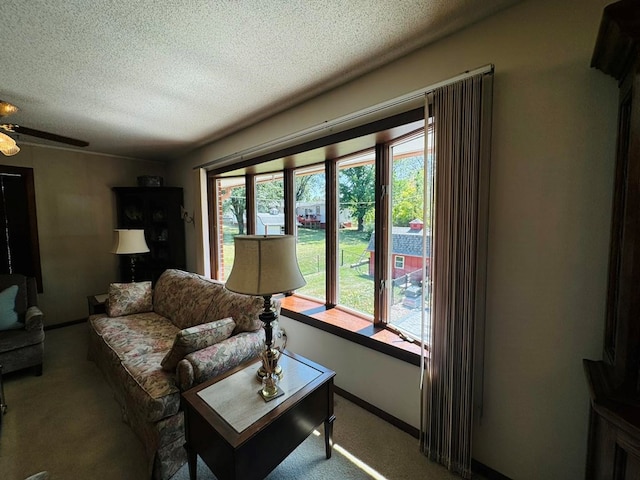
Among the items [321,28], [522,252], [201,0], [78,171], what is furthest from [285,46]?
[78,171]

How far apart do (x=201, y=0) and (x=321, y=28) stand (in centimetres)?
58

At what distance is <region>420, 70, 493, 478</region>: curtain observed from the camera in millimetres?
1372

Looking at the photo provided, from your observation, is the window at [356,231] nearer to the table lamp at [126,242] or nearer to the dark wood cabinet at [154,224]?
the table lamp at [126,242]

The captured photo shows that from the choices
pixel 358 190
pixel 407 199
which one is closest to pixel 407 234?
pixel 407 199

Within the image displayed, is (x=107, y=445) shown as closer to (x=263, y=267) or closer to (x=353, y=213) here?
(x=263, y=267)

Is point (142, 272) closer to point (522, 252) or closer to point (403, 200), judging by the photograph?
point (403, 200)

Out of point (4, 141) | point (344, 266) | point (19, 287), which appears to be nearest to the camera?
point (4, 141)

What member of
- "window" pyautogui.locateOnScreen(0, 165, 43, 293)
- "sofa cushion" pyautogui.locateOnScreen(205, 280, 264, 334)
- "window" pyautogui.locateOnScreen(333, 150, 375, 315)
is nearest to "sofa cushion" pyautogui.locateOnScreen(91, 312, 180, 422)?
"sofa cushion" pyautogui.locateOnScreen(205, 280, 264, 334)

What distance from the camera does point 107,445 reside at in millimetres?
1704

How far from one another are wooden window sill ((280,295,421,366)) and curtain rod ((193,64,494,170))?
1.58 meters

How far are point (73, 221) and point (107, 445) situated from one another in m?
3.36

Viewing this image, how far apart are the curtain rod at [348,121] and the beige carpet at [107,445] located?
84.9 inches

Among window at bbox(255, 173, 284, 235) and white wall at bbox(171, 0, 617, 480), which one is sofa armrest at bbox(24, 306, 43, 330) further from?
white wall at bbox(171, 0, 617, 480)

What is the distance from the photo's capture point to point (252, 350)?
1811mm
